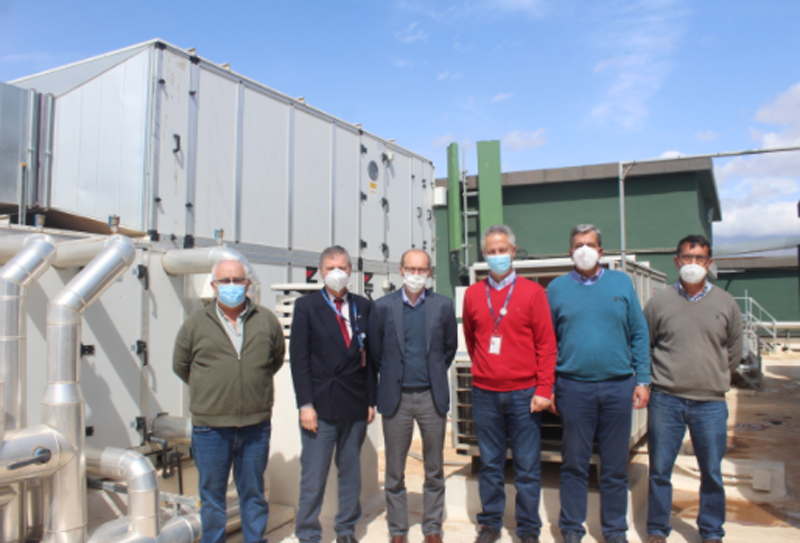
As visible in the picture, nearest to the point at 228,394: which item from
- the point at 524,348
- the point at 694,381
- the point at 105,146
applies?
the point at 524,348

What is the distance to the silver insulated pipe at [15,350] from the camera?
3211 mm

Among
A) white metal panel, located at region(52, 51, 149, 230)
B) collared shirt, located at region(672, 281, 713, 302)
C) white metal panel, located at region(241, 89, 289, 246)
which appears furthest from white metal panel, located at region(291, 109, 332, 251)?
collared shirt, located at region(672, 281, 713, 302)

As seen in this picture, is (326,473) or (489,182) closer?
(326,473)

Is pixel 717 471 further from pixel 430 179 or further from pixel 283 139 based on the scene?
pixel 430 179

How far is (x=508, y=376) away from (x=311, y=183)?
412 cm

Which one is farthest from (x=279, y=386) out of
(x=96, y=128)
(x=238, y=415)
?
(x=96, y=128)

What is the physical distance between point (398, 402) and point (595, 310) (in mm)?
1257

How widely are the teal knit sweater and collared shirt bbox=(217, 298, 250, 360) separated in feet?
5.95

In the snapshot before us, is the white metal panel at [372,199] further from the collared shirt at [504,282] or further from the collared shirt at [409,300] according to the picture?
the collared shirt at [504,282]

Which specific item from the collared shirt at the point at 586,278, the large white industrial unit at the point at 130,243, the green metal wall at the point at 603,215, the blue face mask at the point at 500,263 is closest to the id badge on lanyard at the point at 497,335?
the blue face mask at the point at 500,263

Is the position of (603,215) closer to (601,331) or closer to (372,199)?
(372,199)

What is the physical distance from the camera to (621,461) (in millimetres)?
3428

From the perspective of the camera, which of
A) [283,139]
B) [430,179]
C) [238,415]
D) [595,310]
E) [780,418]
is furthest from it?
[430,179]

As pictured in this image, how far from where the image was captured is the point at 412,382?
3.50 m
